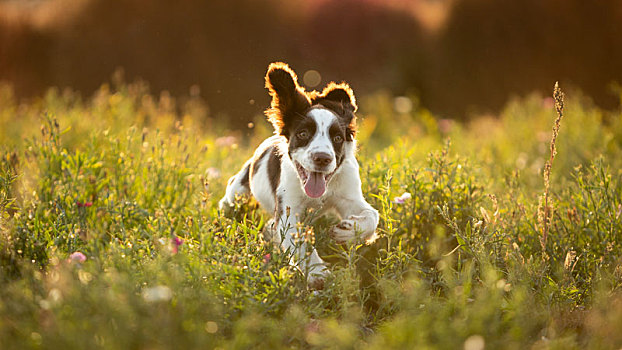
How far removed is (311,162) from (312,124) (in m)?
0.30

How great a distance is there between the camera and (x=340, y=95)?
3.85 m

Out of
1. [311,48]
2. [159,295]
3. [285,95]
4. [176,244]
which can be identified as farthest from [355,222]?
[311,48]

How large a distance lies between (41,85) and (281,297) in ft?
27.3

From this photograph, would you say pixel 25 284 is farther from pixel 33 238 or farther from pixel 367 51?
pixel 367 51

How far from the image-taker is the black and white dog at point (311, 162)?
3.20 metres

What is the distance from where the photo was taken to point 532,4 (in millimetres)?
9578

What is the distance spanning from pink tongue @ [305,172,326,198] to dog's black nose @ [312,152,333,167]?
13 centimetres

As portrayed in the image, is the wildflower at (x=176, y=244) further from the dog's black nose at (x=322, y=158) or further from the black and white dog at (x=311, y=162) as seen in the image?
the dog's black nose at (x=322, y=158)

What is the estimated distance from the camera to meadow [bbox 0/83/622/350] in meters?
1.97

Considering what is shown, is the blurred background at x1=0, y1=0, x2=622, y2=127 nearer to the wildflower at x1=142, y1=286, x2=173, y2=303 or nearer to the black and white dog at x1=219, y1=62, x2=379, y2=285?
the black and white dog at x1=219, y1=62, x2=379, y2=285

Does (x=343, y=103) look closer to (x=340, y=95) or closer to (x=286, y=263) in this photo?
(x=340, y=95)

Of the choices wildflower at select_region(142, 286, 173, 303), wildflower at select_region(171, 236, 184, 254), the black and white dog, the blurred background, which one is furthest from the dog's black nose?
the blurred background

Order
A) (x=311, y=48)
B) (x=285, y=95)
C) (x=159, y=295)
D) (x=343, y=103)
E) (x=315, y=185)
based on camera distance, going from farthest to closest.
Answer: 1. (x=311, y=48)
2. (x=343, y=103)
3. (x=285, y=95)
4. (x=315, y=185)
5. (x=159, y=295)

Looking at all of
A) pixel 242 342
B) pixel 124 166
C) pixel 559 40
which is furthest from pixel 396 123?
pixel 242 342
